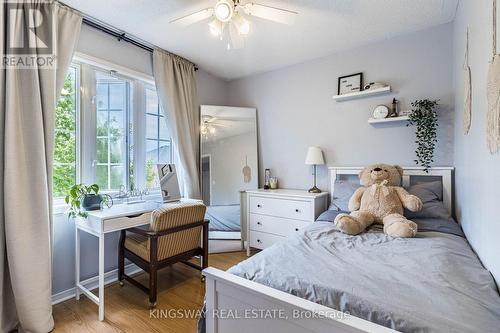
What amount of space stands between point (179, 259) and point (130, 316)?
522 millimetres

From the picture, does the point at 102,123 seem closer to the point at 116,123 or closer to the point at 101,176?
the point at 116,123

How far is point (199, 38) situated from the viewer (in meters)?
2.53

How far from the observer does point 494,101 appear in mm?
1083

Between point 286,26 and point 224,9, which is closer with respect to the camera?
Answer: point 224,9

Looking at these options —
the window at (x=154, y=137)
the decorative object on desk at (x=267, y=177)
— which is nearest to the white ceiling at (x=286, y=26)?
the window at (x=154, y=137)

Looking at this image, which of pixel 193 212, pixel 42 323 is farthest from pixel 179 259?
pixel 42 323

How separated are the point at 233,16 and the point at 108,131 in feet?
5.30

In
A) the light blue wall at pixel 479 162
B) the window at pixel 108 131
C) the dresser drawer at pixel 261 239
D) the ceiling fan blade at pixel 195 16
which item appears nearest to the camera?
the light blue wall at pixel 479 162

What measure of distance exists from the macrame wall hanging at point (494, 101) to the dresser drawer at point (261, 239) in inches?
82.1

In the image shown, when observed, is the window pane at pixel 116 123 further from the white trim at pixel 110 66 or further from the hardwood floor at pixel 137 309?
the hardwood floor at pixel 137 309

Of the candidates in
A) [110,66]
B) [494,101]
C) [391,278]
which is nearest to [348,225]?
[391,278]

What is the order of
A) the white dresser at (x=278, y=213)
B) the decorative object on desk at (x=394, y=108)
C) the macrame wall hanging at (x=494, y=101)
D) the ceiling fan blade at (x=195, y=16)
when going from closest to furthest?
the macrame wall hanging at (x=494, y=101)
the ceiling fan blade at (x=195, y=16)
the decorative object on desk at (x=394, y=108)
the white dresser at (x=278, y=213)

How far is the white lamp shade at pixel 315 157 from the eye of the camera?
9.45ft

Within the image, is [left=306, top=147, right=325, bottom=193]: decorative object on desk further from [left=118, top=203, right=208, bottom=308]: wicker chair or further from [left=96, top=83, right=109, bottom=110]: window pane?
[left=96, top=83, right=109, bottom=110]: window pane
